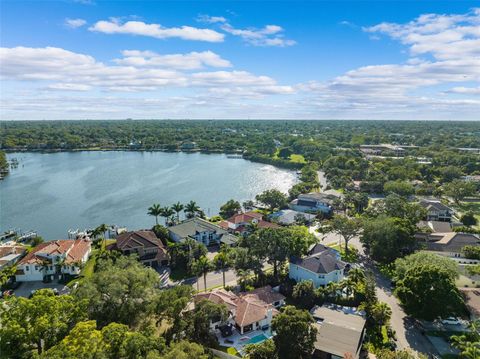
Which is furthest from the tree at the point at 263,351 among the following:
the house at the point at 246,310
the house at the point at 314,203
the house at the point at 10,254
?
the house at the point at 314,203

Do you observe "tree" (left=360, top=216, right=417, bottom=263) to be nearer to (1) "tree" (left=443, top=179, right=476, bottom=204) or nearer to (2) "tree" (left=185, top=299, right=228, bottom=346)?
(2) "tree" (left=185, top=299, right=228, bottom=346)

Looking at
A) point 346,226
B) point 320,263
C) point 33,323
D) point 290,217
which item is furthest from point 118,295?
point 290,217

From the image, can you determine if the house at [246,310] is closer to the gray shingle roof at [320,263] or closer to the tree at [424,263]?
the gray shingle roof at [320,263]

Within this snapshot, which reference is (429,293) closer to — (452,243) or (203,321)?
(203,321)

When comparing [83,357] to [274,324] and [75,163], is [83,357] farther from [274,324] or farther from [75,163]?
[75,163]

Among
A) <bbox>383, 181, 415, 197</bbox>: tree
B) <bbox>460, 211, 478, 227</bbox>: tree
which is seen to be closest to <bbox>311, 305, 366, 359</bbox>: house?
<bbox>460, 211, 478, 227</bbox>: tree

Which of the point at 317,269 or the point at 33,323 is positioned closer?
the point at 33,323

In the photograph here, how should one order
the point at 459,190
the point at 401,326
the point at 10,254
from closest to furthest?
the point at 401,326
the point at 10,254
the point at 459,190

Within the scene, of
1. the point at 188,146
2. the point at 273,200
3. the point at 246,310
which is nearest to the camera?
the point at 246,310
